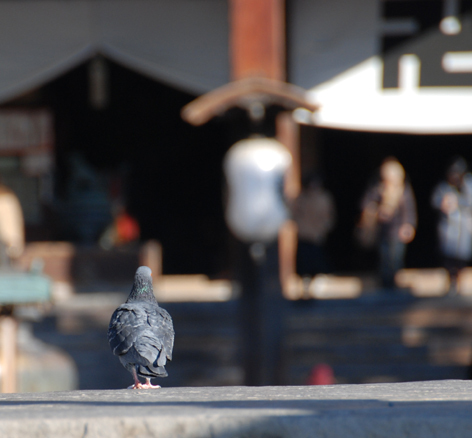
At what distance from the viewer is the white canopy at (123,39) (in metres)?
7.73

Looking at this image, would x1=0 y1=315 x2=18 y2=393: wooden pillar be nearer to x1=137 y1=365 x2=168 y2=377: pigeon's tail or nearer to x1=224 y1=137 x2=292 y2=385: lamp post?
x1=224 y1=137 x2=292 y2=385: lamp post

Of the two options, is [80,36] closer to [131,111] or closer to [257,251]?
[131,111]

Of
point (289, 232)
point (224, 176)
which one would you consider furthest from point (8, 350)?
point (289, 232)

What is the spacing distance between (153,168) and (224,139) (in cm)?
112

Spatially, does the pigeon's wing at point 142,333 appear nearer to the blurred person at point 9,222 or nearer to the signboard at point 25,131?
the blurred person at point 9,222

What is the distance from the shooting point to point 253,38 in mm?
7113

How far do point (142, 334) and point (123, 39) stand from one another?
6.07 m

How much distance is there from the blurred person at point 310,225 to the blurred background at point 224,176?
2 cm

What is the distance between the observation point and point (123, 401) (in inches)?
86.0

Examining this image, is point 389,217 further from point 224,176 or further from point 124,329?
point 124,329

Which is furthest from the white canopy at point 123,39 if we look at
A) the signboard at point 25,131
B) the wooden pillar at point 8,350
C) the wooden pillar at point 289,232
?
the wooden pillar at point 8,350

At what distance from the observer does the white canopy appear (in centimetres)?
773

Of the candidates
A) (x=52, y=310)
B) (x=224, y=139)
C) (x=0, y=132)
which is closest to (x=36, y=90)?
(x=0, y=132)

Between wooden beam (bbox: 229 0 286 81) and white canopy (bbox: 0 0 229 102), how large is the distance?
615 millimetres
